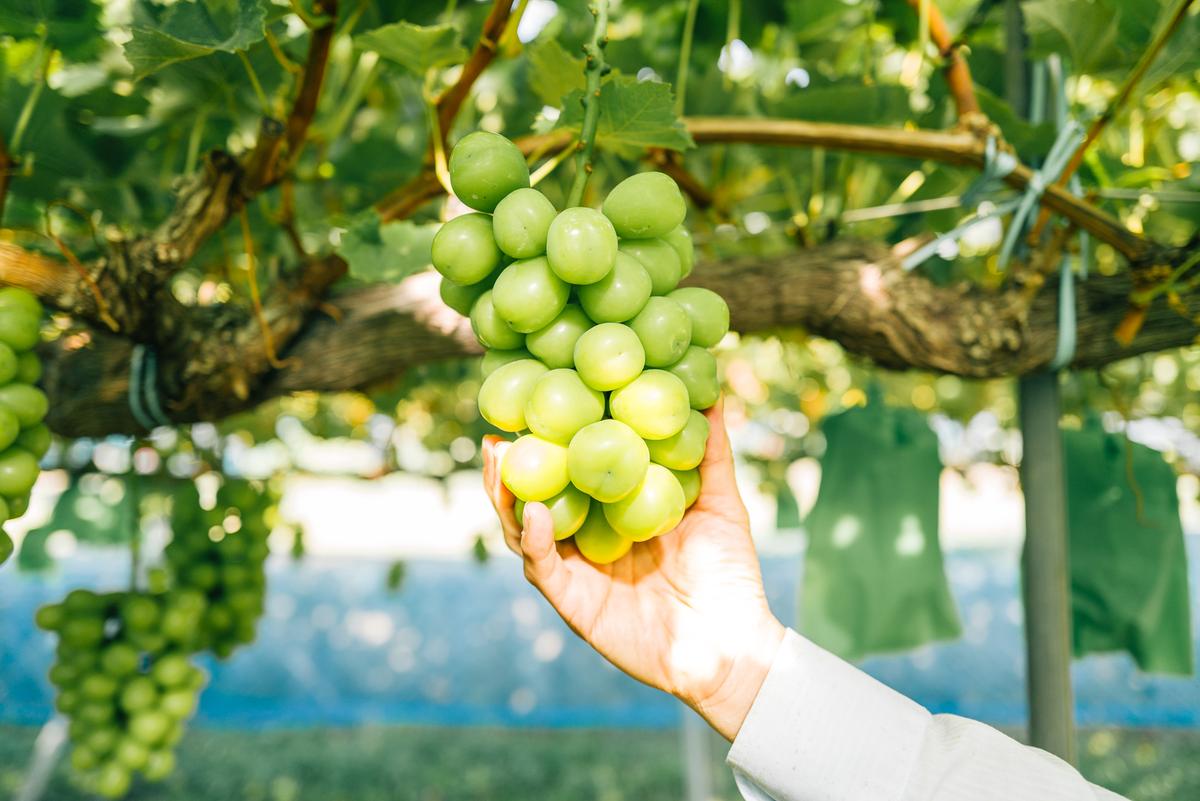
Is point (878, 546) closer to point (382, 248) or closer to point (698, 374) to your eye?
point (698, 374)

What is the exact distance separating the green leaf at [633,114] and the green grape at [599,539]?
37cm

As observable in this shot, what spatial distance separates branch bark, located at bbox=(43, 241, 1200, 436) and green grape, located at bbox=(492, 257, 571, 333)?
1.80 ft

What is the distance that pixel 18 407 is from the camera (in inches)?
36.2

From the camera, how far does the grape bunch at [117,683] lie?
4.42 feet

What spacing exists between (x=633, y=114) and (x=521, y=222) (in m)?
0.21

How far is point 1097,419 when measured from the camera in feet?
4.73

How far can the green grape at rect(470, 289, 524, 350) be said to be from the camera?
29.3 inches

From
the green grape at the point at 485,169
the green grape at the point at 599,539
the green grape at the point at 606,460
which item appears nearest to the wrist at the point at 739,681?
the green grape at the point at 599,539

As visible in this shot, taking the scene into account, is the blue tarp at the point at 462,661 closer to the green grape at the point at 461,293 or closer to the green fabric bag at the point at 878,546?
the green fabric bag at the point at 878,546

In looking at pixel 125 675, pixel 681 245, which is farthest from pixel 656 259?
pixel 125 675

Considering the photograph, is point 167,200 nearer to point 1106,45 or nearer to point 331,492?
point 1106,45

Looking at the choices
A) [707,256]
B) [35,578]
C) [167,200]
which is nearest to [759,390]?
[707,256]

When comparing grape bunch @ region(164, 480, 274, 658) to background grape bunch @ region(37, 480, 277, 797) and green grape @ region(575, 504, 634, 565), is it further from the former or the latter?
green grape @ region(575, 504, 634, 565)

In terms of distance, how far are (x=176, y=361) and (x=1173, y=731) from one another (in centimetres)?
455
